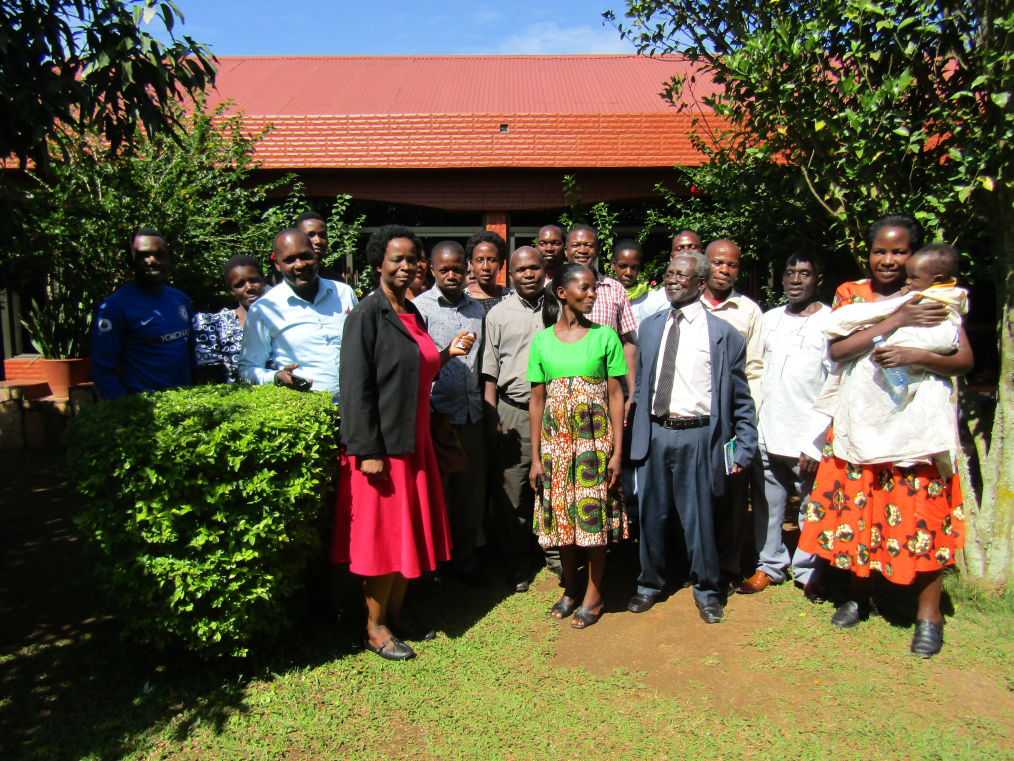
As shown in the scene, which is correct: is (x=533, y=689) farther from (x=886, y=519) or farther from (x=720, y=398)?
(x=886, y=519)

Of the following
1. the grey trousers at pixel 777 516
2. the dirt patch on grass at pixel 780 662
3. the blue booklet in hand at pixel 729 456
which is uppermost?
the blue booklet in hand at pixel 729 456

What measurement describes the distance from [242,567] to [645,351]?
7.72 ft

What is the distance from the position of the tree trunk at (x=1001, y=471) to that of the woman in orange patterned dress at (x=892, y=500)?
1.70ft

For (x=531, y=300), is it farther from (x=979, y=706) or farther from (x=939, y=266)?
(x=979, y=706)

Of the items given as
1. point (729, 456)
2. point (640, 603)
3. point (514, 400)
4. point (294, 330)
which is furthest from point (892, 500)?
point (294, 330)

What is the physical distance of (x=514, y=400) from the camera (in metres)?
4.43

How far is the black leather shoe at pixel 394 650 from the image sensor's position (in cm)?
359

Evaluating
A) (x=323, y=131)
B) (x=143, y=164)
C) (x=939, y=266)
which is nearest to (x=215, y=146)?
(x=143, y=164)

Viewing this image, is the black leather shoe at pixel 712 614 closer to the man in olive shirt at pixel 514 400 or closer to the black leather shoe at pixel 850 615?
the black leather shoe at pixel 850 615

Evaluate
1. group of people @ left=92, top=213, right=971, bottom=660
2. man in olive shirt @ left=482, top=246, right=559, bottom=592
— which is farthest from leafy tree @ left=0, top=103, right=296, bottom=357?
man in olive shirt @ left=482, top=246, right=559, bottom=592

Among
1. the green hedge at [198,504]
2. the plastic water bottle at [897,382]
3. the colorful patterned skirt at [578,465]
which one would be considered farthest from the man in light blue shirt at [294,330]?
the plastic water bottle at [897,382]

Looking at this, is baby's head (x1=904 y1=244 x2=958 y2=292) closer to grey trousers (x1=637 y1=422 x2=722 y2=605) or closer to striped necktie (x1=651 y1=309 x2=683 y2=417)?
striped necktie (x1=651 y1=309 x2=683 y2=417)

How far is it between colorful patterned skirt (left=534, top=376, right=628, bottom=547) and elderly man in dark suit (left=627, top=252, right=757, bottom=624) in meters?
0.31

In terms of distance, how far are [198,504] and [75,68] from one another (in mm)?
2024
